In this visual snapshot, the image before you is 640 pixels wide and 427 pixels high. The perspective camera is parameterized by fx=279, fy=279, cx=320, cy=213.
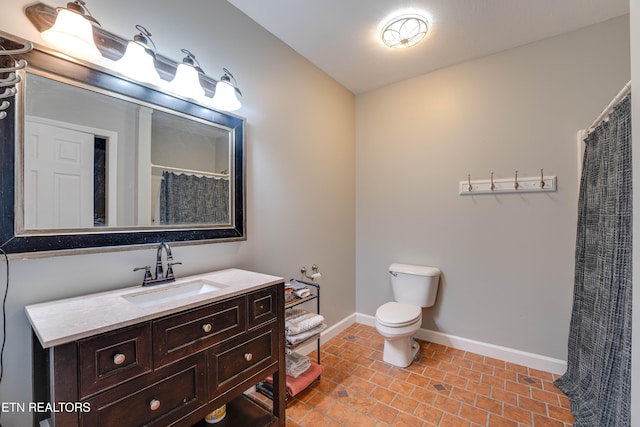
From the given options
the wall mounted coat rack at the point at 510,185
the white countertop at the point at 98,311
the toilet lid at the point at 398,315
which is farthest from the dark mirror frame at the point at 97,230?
the wall mounted coat rack at the point at 510,185

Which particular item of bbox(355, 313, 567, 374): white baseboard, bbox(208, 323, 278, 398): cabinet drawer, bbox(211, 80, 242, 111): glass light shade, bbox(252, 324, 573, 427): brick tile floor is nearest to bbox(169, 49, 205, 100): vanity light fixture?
bbox(211, 80, 242, 111): glass light shade

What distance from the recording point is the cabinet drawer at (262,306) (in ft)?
4.40

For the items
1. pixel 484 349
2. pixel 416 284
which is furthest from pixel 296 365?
pixel 484 349

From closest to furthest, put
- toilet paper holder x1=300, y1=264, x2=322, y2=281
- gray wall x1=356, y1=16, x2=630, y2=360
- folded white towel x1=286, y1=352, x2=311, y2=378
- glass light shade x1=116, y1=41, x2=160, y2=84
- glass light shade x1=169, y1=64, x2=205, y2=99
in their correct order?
1. glass light shade x1=116, y1=41, x2=160, y2=84
2. glass light shade x1=169, y1=64, x2=205, y2=99
3. folded white towel x1=286, y1=352, x2=311, y2=378
4. gray wall x1=356, y1=16, x2=630, y2=360
5. toilet paper holder x1=300, y1=264, x2=322, y2=281

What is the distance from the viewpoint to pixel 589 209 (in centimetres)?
173

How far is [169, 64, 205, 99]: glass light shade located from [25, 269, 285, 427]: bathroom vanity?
1.03 meters

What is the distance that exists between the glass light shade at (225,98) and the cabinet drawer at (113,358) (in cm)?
127

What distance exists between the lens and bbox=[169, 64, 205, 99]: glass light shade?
1.49 metres

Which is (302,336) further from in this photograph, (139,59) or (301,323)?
(139,59)

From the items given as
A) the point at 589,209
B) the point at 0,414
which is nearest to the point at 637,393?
the point at 589,209

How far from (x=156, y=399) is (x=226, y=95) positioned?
1534mm

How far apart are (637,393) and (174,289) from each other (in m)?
1.86

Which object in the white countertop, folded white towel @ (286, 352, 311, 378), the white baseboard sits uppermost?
the white countertop

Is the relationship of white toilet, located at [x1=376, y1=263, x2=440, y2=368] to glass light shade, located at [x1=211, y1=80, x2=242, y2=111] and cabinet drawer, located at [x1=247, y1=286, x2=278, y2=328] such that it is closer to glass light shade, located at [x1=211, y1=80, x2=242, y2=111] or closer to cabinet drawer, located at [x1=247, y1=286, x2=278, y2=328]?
cabinet drawer, located at [x1=247, y1=286, x2=278, y2=328]
